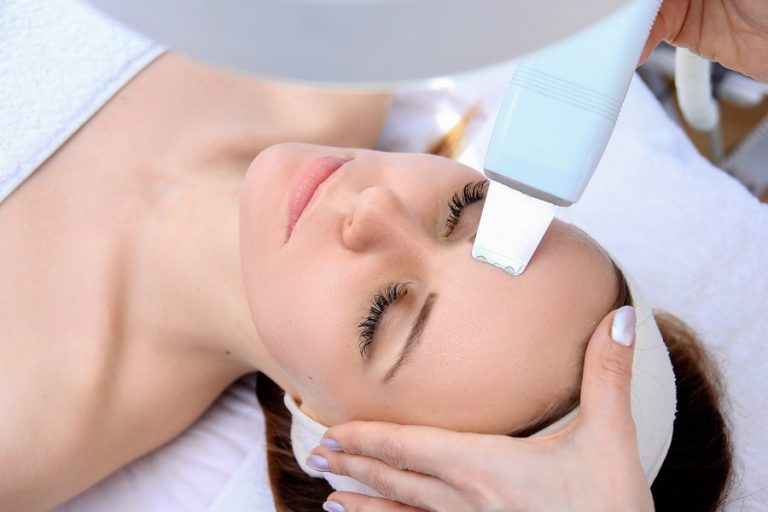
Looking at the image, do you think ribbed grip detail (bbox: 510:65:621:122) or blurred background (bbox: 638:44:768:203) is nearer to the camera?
ribbed grip detail (bbox: 510:65:621:122)

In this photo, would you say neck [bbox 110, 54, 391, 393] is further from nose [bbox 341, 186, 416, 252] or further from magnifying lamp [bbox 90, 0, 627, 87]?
magnifying lamp [bbox 90, 0, 627, 87]

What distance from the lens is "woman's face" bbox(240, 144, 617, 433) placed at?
77 centimetres

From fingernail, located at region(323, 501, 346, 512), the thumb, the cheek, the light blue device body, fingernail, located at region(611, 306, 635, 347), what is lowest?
fingernail, located at region(323, 501, 346, 512)

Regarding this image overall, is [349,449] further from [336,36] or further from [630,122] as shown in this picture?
[630,122]

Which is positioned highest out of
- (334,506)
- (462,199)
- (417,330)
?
(462,199)

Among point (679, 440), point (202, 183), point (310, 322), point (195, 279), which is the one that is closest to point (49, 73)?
point (202, 183)

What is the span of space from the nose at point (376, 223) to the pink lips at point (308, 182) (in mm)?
77

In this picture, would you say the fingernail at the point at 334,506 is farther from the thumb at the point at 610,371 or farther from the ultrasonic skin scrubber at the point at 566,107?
the ultrasonic skin scrubber at the point at 566,107

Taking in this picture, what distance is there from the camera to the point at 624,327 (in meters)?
0.76

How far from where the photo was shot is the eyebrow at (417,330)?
781 mm

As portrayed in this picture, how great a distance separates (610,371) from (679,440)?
0.30 meters

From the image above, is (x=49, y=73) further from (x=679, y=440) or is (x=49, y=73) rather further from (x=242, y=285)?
(x=679, y=440)

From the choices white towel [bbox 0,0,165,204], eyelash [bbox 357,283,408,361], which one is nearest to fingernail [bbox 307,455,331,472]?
eyelash [bbox 357,283,408,361]

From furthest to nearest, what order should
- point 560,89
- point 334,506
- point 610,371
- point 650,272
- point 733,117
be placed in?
1. point 733,117
2. point 650,272
3. point 334,506
4. point 610,371
5. point 560,89
